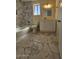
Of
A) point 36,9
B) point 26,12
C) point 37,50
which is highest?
point 36,9

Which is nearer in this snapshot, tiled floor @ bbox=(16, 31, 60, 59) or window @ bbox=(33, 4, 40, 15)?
tiled floor @ bbox=(16, 31, 60, 59)

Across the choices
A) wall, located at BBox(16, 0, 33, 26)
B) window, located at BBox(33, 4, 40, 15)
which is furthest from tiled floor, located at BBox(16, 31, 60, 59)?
window, located at BBox(33, 4, 40, 15)

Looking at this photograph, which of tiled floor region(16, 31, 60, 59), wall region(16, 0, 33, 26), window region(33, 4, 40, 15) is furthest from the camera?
window region(33, 4, 40, 15)

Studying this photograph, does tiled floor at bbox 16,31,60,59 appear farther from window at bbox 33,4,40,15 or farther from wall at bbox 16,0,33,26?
window at bbox 33,4,40,15

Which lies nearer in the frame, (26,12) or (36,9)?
(26,12)

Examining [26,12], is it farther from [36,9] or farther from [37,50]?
[37,50]

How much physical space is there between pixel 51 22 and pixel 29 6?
12.3 feet

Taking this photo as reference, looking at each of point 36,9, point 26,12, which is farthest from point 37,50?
point 36,9

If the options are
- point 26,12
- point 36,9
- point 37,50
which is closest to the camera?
point 37,50

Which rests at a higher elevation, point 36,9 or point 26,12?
point 36,9

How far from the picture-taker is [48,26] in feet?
36.9

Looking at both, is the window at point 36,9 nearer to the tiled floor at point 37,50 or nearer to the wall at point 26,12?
the wall at point 26,12
